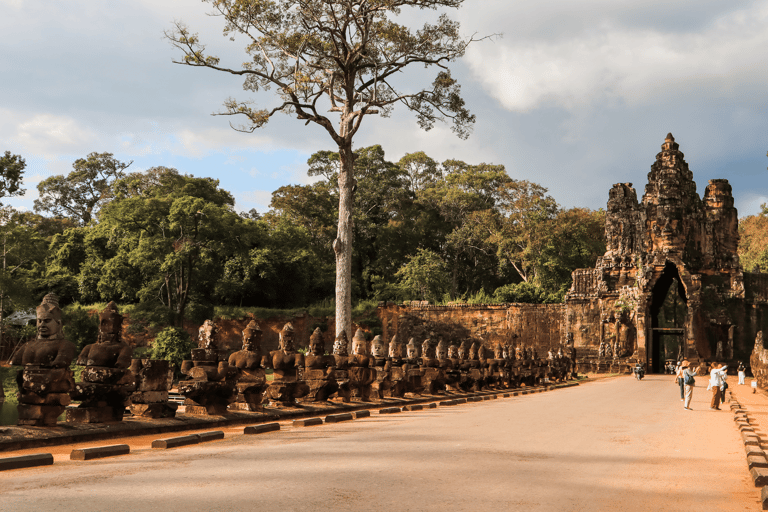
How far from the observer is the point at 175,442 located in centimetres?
771

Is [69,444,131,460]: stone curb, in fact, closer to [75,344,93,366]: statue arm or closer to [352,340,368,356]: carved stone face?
[75,344,93,366]: statue arm

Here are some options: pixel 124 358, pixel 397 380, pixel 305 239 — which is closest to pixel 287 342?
pixel 124 358

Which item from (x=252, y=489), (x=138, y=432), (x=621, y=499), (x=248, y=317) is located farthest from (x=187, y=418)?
(x=248, y=317)

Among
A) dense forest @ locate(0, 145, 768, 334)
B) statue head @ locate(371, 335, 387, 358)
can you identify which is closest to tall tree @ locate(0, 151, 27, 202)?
dense forest @ locate(0, 145, 768, 334)

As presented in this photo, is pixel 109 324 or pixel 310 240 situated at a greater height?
pixel 310 240

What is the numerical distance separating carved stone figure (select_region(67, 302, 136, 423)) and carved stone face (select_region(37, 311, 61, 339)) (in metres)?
0.69

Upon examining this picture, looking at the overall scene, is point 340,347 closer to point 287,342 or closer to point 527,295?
point 287,342

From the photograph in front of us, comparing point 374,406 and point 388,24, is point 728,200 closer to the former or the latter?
point 388,24

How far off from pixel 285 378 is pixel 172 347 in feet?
70.7

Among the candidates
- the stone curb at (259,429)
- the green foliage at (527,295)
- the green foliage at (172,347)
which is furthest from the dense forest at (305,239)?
the stone curb at (259,429)

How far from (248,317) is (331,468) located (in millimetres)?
35802

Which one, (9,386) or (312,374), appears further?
(9,386)

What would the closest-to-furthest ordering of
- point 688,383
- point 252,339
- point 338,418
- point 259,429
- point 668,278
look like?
1. point 259,429
2. point 338,418
3. point 252,339
4. point 688,383
5. point 668,278

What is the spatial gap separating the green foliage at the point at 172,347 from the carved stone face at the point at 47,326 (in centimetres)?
2437
